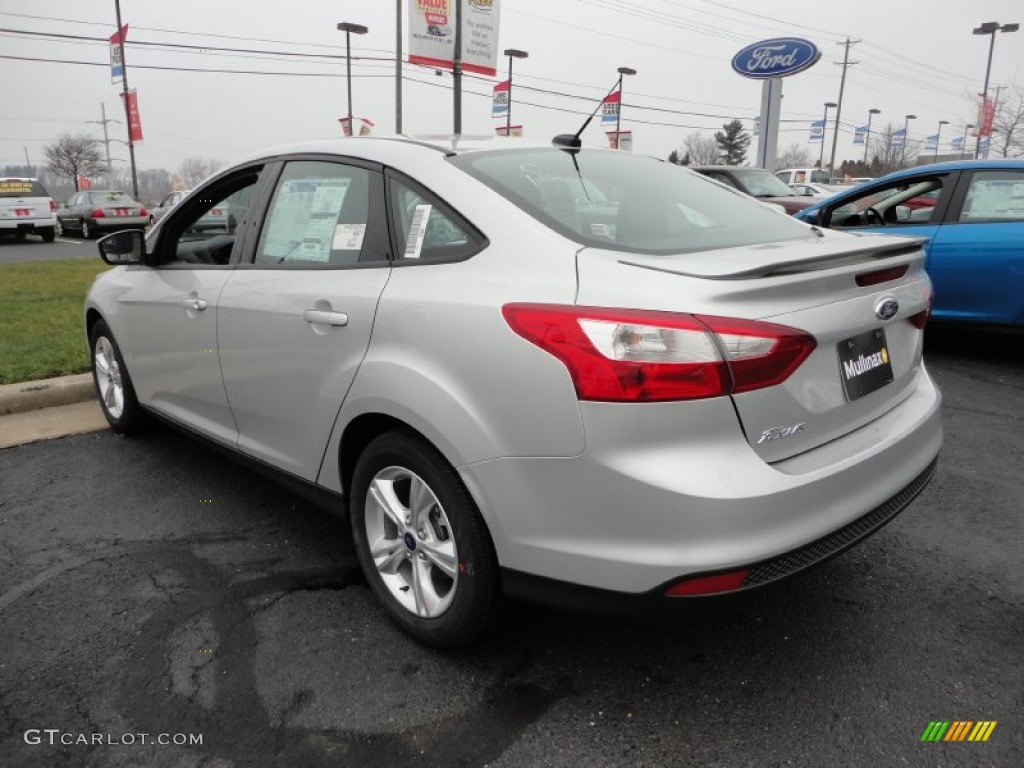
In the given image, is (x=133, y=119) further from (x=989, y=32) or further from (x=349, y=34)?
(x=989, y=32)

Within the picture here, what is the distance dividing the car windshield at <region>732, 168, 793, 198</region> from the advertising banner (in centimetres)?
1022

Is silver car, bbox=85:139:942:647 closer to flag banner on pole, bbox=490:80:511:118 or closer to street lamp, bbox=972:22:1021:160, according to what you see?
flag banner on pole, bbox=490:80:511:118

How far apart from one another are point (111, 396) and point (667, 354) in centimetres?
380

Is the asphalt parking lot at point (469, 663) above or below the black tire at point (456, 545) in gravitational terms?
below

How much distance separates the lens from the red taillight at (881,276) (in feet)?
7.07

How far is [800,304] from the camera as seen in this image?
1.95 meters

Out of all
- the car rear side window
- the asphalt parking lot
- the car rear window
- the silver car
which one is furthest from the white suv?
the car rear side window

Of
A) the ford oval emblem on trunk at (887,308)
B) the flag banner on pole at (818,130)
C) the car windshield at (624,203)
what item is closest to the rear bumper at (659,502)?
the ford oval emblem on trunk at (887,308)

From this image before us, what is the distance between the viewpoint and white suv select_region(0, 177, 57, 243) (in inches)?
749

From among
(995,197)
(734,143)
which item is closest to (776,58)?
(995,197)

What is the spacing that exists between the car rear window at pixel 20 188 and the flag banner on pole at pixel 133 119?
11.2m

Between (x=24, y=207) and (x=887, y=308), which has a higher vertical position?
(x=887, y=308)

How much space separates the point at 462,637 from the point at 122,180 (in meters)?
103

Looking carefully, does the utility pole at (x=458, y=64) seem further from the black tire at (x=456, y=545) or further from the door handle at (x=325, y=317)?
the black tire at (x=456, y=545)
